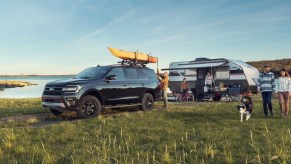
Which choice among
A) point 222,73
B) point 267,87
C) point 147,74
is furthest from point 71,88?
point 222,73

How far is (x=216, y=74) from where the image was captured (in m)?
22.5

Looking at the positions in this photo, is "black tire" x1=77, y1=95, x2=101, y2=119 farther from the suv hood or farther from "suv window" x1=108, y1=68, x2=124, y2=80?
"suv window" x1=108, y1=68, x2=124, y2=80

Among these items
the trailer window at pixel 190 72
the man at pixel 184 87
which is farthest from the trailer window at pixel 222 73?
the man at pixel 184 87

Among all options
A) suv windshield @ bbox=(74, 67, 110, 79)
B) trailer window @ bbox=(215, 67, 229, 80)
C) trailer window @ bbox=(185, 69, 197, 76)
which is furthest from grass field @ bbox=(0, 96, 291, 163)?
trailer window @ bbox=(185, 69, 197, 76)

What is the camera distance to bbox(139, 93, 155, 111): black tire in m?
14.2

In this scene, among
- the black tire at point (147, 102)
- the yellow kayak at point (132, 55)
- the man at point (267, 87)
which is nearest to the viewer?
the man at point (267, 87)

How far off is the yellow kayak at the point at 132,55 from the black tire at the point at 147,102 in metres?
2.62

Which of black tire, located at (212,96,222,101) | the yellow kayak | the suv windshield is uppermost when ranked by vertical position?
the yellow kayak

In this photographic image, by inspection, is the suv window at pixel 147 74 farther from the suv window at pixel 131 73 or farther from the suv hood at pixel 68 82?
the suv hood at pixel 68 82

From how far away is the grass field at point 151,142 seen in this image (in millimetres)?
5902

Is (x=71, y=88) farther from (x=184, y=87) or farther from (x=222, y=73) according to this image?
(x=222, y=73)

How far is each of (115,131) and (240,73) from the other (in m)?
14.1

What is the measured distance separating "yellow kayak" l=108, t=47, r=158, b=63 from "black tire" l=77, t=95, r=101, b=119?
4.08m

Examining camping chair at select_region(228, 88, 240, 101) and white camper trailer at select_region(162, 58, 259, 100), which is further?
white camper trailer at select_region(162, 58, 259, 100)
